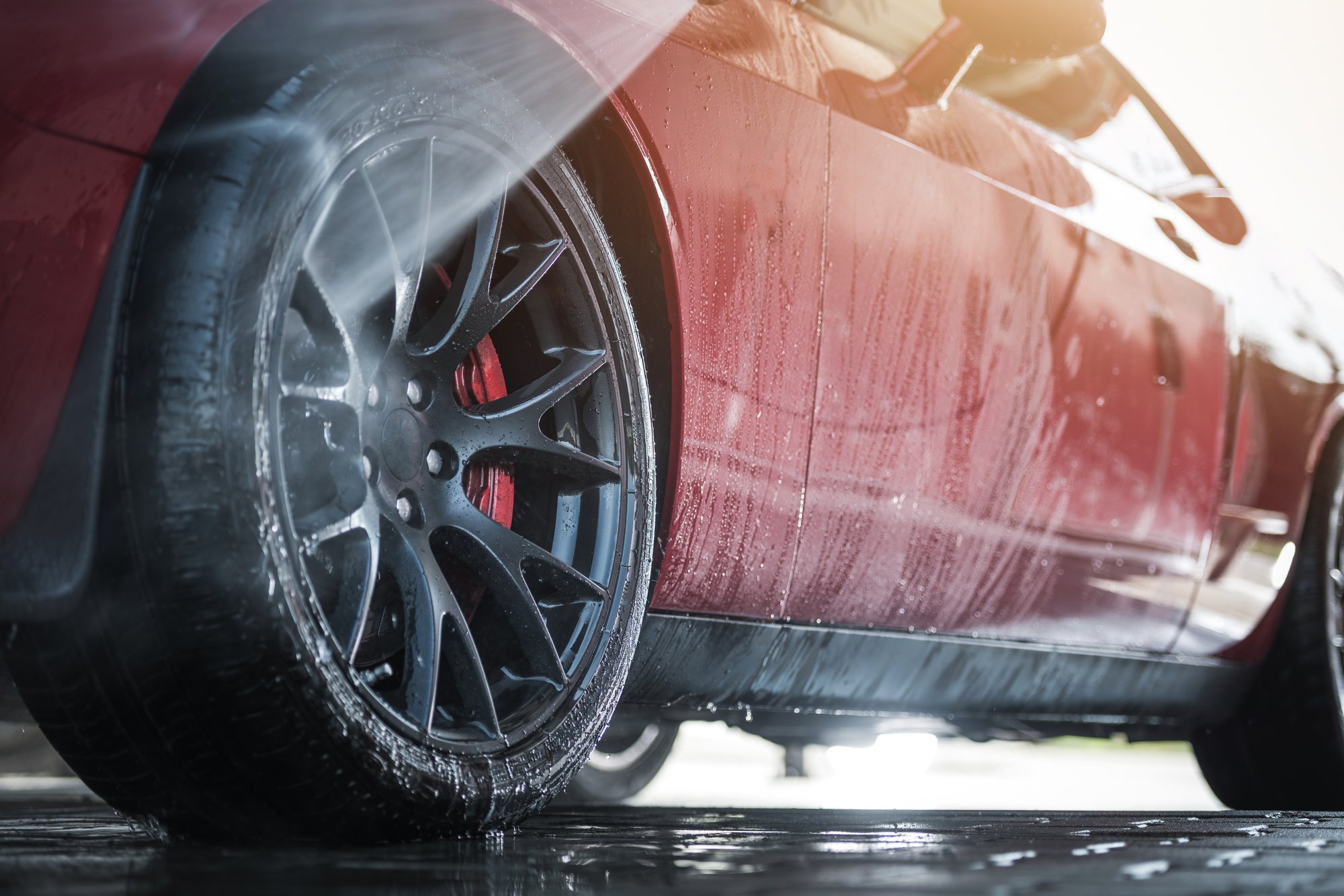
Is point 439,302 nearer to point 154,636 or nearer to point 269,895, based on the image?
point 154,636

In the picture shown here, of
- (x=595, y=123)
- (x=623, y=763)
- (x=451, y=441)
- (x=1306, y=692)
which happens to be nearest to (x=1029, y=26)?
(x=595, y=123)

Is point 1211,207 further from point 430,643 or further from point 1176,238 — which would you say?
point 430,643

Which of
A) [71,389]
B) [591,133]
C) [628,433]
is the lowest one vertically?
[628,433]

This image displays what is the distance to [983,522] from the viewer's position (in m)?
2.46

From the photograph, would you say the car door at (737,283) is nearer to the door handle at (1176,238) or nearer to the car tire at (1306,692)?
the door handle at (1176,238)

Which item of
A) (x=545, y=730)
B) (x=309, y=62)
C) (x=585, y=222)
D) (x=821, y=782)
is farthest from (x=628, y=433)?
(x=821, y=782)

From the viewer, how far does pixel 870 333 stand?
220 centimetres

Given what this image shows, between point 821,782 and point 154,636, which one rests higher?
point 154,636

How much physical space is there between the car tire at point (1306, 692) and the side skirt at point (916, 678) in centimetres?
9

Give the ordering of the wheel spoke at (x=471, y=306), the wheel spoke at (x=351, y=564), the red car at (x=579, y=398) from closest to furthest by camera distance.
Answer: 1. the red car at (x=579, y=398)
2. the wheel spoke at (x=351, y=564)
3. the wheel spoke at (x=471, y=306)

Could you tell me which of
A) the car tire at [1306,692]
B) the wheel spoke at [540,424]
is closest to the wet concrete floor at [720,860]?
the wheel spoke at [540,424]

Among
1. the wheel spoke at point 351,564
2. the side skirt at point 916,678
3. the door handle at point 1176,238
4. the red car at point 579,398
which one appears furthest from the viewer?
the door handle at point 1176,238

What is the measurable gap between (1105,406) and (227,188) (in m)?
1.93

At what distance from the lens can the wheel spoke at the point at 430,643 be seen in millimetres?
1477
